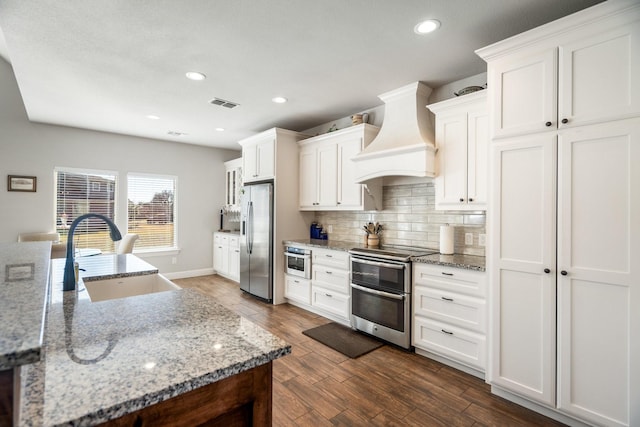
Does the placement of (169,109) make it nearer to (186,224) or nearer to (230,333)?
(186,224)

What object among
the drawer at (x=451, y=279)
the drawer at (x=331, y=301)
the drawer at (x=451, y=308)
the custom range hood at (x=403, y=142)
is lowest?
the drawer at (x=331, y=301)

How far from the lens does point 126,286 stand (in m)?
2.09

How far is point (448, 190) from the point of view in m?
2.91

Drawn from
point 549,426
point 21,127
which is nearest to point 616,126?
point 549,426

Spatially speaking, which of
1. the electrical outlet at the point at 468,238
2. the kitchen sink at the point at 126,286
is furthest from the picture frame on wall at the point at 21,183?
the electrical outlet at the point at 468,238

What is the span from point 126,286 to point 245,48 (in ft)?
6.57

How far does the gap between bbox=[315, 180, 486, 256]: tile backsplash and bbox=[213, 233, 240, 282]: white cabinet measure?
2.37m

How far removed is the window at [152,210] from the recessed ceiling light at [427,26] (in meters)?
5.18

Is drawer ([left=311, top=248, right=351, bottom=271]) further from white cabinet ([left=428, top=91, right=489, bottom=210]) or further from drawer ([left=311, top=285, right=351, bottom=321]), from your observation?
white cabinet ([left=428, top=91, right=489, bottom=210])

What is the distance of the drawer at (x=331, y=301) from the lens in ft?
11.8


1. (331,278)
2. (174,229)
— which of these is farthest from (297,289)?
(174,229)

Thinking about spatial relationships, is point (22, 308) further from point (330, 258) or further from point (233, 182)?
point (233, 182)

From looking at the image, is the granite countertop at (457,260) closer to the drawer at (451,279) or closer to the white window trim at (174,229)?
the drawer at (451,279)

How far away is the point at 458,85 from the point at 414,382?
2.79 m
